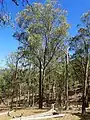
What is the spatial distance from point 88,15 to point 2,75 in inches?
1760

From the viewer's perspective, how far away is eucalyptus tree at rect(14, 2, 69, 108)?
35878 millimetres

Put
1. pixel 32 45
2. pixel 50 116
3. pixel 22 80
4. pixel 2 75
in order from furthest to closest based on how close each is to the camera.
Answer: pixel 2 75
pixel 22 80
pixel 32 45
pixel 50 116

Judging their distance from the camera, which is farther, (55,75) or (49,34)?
(55,75)

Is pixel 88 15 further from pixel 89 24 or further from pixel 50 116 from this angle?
pixel 50 116

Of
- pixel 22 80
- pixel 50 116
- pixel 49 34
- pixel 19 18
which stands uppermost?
pixel 19 18

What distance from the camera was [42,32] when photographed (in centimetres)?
3678

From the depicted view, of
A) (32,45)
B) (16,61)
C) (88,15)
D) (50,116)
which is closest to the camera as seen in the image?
(50,116)

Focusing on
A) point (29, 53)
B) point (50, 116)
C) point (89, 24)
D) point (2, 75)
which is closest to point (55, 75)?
point (2, 75)

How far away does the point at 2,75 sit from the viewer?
244ft

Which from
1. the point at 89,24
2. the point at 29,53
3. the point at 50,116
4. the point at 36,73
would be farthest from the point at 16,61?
the point at 50,116

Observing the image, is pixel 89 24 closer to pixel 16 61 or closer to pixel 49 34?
pixel 49 34

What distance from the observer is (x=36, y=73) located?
62938mm

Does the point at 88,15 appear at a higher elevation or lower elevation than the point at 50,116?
higher

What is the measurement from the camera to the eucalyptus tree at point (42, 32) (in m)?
35.9
